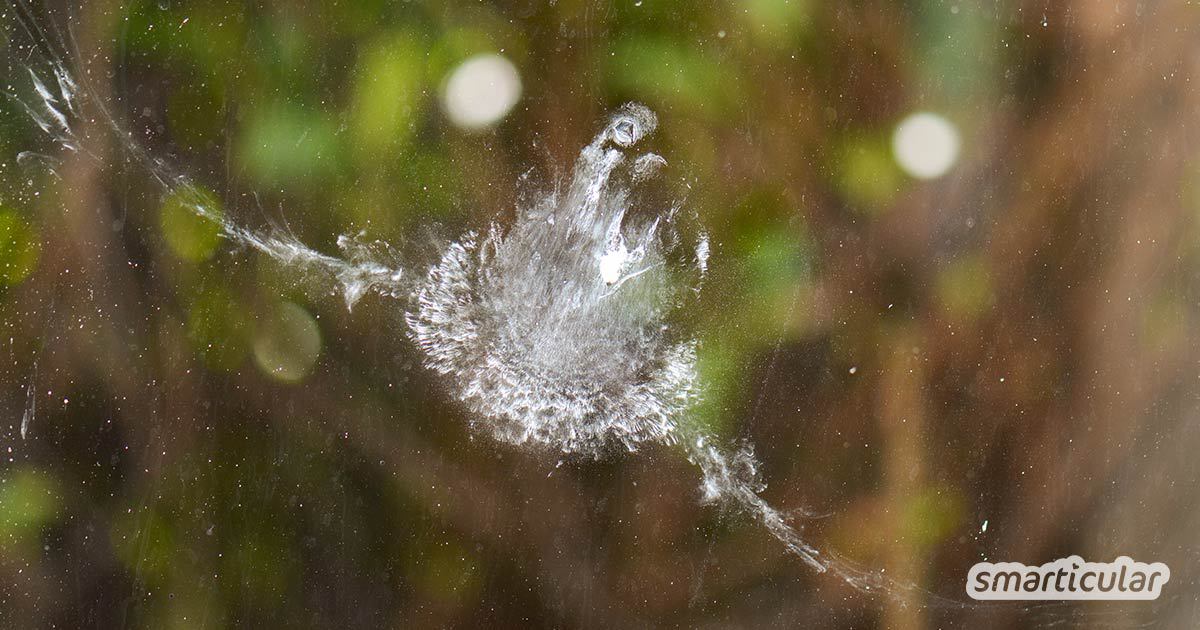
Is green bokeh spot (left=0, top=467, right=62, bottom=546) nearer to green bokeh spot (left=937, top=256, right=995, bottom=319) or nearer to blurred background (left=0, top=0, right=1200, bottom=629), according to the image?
blurred background (left=0, top=0, right=1200, bottom=629)

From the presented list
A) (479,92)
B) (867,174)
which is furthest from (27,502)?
(867,174)

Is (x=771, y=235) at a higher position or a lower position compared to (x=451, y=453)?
higher

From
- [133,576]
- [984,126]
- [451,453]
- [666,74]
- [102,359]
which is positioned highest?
[984,126]

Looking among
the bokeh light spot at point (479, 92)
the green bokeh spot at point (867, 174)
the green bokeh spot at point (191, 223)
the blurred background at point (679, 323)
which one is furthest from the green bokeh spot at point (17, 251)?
the green bokeh spot at point (867, 174)

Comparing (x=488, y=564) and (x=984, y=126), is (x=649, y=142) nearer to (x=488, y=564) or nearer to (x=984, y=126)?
(x=984, y=126)

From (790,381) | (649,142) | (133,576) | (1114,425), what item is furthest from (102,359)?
(1114,425)

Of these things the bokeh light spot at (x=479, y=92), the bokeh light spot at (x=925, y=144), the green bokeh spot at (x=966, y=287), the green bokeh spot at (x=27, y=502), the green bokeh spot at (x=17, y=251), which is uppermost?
the bokeh light spot at (x=925, y=144)

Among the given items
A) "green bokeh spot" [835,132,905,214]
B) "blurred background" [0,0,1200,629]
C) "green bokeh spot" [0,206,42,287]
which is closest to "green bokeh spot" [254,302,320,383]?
"blurred background" [0,0,1200,629]

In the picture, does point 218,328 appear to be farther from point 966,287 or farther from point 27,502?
point 966,287

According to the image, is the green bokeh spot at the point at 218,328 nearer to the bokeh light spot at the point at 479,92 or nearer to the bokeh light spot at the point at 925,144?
the bokeh light spot at the point at 479,92
